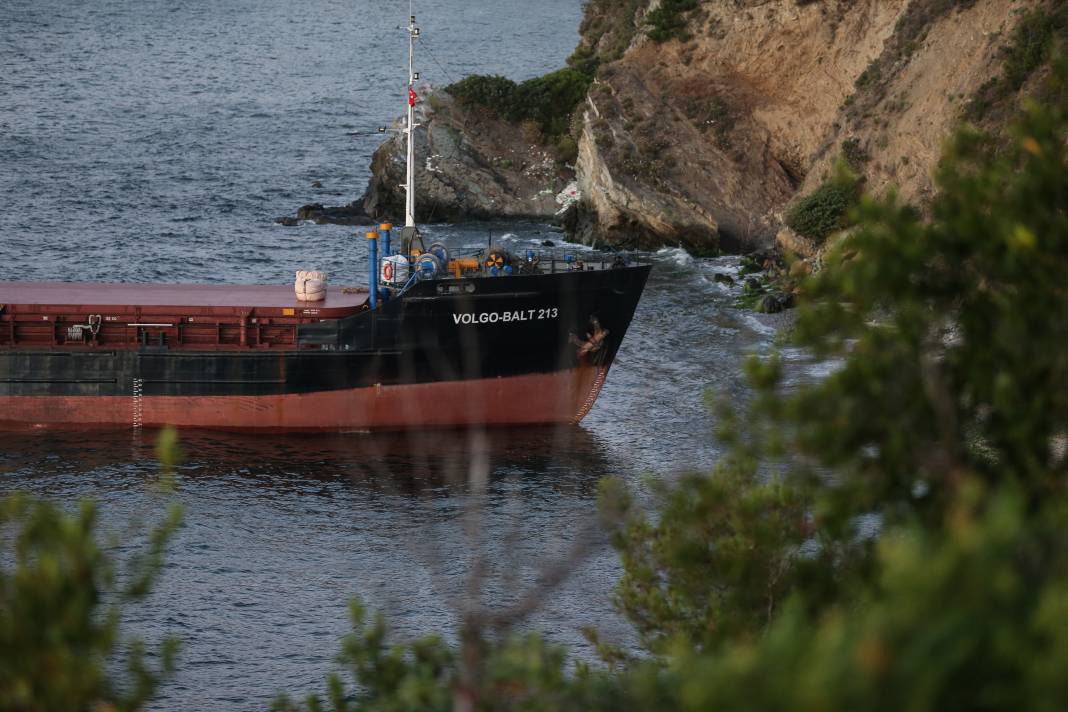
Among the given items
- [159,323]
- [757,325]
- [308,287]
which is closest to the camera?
[159,323]

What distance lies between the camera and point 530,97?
84625 millimetres

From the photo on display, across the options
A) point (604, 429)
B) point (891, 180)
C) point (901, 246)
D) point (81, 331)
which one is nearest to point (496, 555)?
point (604, 429)

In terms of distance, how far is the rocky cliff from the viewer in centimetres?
5878

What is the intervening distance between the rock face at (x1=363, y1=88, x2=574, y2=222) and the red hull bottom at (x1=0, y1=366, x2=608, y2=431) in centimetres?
3597

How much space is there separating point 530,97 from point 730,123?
16746 millimetres

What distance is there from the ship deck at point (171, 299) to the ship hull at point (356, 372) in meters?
0.55

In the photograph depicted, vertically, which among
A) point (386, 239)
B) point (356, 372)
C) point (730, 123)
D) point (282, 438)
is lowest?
point (282, 438)

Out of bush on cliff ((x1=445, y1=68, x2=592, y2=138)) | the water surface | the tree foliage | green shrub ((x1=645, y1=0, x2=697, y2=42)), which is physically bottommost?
the water surface

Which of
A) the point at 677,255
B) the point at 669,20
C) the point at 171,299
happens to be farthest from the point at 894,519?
the point at 669,20

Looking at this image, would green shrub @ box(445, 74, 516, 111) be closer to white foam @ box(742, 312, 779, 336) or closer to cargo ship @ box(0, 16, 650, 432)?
white foam @ box(742, 312, 779, 336)

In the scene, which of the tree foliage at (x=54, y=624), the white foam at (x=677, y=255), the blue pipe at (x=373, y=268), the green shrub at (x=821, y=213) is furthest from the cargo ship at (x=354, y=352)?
the tree foliage at (x=54, y=624)

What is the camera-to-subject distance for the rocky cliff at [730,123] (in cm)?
5878

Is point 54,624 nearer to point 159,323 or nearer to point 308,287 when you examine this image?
point 159,323

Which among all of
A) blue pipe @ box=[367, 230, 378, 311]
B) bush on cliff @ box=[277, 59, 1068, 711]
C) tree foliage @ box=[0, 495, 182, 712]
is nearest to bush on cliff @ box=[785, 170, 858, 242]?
blue pipe @ box=[367, 230, 378, 311]
